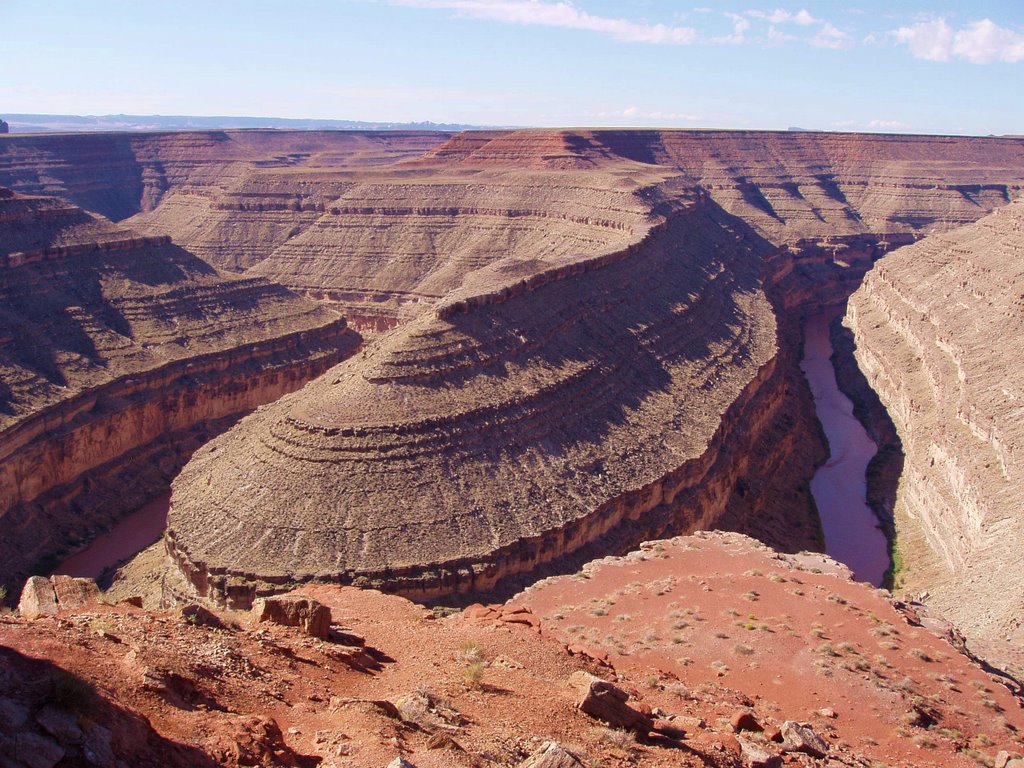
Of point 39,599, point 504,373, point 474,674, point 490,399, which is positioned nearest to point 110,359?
point 504,373

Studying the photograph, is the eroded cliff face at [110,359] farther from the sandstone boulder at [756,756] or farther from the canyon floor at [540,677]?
the sandstone boulder at [756,756]

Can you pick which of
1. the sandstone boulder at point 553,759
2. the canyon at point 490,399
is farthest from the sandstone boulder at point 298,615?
the sandstone boulder at point 553,759

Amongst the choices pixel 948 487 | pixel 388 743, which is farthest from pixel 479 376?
pixel 388 743

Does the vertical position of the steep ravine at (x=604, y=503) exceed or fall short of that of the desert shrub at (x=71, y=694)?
it falls short

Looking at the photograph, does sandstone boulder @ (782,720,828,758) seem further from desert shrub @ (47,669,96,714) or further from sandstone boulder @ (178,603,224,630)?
desert shrub @ (47,669,96,714)

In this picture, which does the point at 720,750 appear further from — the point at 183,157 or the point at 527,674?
the point at 183,157

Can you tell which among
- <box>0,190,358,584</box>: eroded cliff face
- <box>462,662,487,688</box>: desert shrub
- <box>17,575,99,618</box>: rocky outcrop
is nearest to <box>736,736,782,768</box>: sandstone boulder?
<box>462,662,487,688</box>: desert shrub
